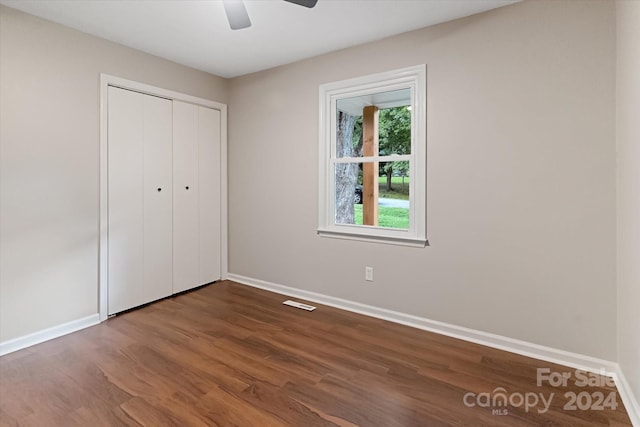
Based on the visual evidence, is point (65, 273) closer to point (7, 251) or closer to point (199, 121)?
point (7, 251)

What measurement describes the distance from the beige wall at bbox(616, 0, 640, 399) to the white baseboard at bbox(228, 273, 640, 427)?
10cm

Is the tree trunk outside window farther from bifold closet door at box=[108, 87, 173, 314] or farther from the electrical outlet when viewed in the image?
bifold closet door at box=[108, 87, 173, 314]

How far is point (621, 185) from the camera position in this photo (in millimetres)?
1960

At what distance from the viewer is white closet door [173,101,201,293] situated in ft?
11.7

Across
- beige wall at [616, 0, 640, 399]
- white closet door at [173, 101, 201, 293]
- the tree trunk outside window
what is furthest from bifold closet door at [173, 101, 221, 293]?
beige wall at [616, 0, 640, 399]

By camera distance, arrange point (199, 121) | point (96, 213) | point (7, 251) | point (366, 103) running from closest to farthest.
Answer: point (7, 251)
point (96, 213)
point (366, 103)
point (199, 121)

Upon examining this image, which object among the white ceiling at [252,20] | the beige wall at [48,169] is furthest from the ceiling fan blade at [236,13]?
the beige wall at [48,169]

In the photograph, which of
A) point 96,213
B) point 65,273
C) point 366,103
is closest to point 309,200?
point 366,103

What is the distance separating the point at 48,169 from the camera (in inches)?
102

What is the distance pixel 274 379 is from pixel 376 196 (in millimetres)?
1800

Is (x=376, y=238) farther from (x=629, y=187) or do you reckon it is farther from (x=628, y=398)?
(x=628, y=398)

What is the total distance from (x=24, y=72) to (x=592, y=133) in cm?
391

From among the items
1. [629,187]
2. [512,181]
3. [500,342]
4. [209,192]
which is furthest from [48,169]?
[629,187]

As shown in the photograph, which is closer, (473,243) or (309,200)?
(473,243)
